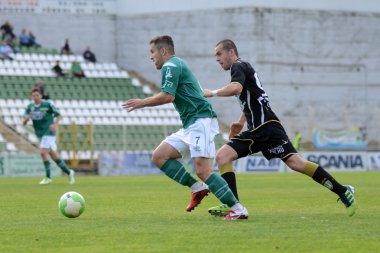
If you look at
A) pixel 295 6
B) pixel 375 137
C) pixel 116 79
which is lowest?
pixel 375 137

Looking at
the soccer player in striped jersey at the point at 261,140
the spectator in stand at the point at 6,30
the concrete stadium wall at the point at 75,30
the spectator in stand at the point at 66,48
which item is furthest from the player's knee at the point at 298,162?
the concrete stadium wall at the point at 75,30

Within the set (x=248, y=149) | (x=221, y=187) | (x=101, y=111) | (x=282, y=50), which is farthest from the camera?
(x=282, y=50)

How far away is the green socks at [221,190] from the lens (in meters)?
11.0

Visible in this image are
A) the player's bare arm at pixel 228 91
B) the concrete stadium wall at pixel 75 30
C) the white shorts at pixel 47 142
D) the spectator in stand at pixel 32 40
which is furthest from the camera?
the concrete stadium wall at pixel 75 30

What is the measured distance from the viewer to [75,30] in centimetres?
4459

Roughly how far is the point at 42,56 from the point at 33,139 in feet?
23.7

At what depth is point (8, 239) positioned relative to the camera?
29.9 ft

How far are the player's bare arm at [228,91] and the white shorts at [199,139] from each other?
0.59m

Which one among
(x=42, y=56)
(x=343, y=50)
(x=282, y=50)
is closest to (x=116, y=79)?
(x=42, y=56)

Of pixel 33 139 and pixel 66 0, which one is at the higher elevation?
pixel 66 0

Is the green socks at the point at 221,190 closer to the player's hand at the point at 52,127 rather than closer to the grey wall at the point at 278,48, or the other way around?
the player's hand at the point at 52,127

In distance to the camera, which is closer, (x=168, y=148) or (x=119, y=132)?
(x=168, y=148)

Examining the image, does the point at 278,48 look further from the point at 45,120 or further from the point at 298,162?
the point at 298,162

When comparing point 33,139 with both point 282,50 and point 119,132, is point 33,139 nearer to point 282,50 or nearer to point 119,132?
point 119,132
